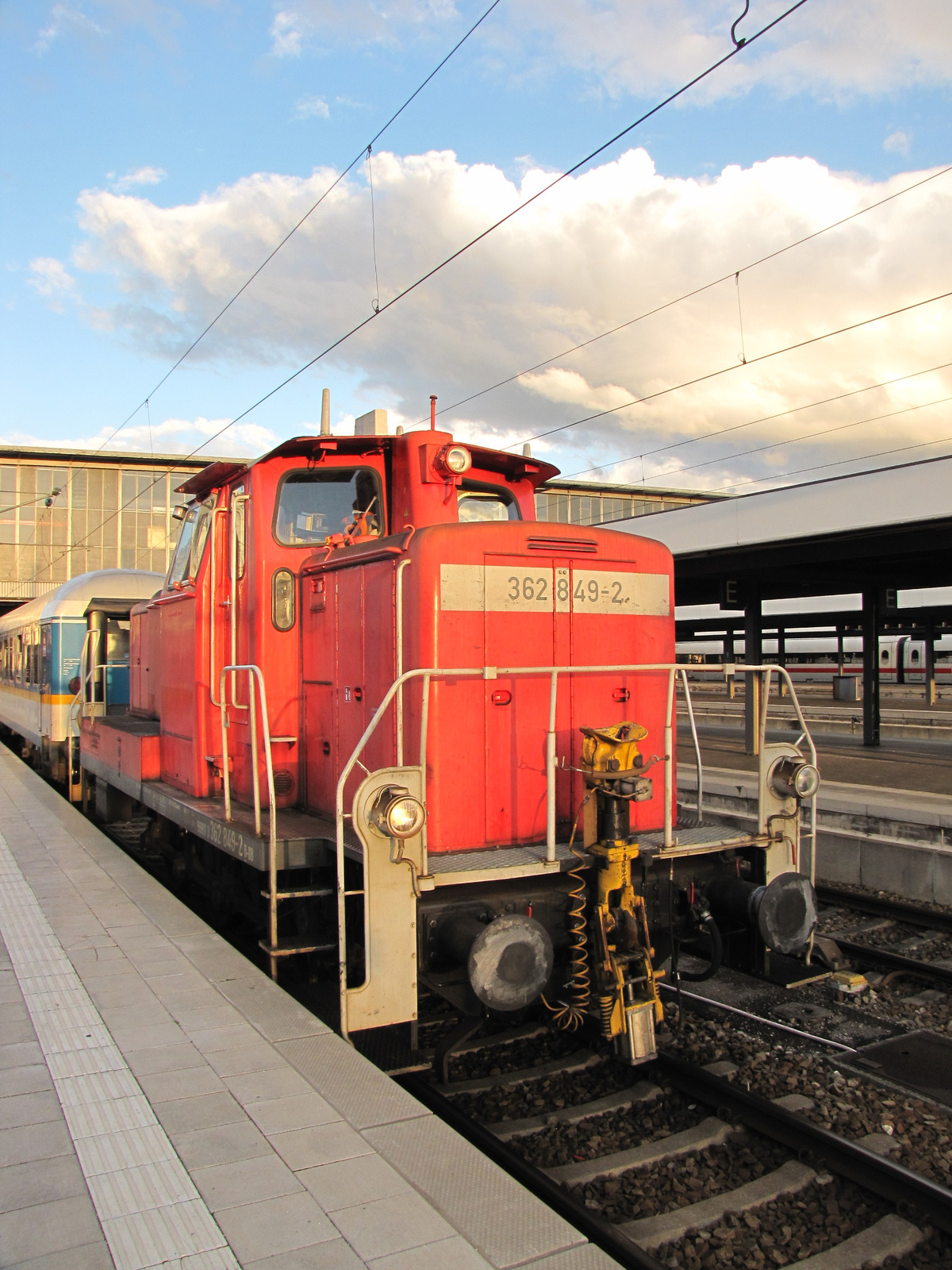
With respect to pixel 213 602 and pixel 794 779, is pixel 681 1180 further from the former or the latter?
pixel 213 602

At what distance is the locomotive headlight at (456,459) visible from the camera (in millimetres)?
4855

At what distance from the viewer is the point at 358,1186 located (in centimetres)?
254

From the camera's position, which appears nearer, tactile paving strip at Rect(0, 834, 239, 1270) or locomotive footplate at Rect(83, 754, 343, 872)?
tactile paving strip at Rect(0, 834, 239, 1270)

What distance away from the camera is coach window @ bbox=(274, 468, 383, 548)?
525cm

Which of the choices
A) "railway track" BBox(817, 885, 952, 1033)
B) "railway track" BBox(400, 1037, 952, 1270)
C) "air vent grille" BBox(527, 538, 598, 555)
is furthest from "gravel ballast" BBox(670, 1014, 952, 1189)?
"air vent grille" BBox(527, 538, 598, 555)

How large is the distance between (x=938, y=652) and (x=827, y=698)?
895 centimetres

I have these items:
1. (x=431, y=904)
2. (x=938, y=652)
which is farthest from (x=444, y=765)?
(x=938, y=652)

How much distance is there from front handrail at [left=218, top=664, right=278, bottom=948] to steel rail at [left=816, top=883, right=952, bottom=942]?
4308mm

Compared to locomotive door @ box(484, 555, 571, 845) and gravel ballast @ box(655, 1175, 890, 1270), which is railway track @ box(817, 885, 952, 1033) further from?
locomotive door @ box(484, 555, 571, 845)

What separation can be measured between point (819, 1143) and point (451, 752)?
2.18 m

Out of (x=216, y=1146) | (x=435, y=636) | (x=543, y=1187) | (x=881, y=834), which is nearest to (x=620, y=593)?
(x=435, y=636)

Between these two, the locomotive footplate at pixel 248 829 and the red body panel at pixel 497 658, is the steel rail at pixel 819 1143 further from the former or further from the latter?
the locomotive footplate at pixel 248 829

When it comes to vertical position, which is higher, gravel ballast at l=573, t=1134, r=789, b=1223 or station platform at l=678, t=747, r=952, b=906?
station platform at l=678, t=747, r=952, b=906

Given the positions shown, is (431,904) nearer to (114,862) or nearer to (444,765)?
(444,765)
